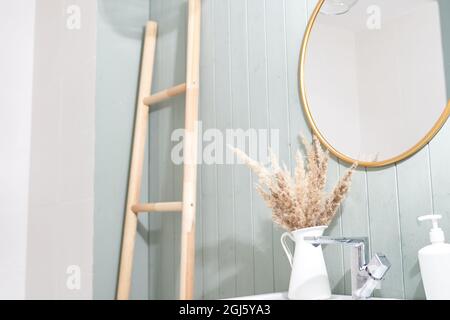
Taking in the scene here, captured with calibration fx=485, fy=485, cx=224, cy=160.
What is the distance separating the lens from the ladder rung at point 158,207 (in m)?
1.34

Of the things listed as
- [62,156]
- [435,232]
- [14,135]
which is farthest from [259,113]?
[14,135]

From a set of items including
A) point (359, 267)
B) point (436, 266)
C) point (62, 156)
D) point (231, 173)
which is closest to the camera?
point (436, 266)

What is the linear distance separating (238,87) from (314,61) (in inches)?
10.9

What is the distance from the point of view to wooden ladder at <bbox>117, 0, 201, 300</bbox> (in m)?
1.30

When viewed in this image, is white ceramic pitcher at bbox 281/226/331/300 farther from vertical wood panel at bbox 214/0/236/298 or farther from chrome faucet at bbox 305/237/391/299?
vertical wood panel at bbox 214/0/236/298

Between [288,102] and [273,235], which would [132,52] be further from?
[273,235]

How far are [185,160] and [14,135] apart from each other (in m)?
0.71

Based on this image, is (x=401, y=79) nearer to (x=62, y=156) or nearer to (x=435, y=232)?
(x=435, y=232)

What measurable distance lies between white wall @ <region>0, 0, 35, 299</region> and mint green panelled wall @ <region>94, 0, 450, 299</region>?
35cm

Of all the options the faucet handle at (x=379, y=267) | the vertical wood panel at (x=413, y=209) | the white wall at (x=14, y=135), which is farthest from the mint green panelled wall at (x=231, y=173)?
the white wall at (x=14, y=135)

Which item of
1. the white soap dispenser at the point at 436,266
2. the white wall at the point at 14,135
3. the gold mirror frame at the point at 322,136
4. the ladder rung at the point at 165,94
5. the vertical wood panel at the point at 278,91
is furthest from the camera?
the white wall at the point at 14,135

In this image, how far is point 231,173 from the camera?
4.32ft

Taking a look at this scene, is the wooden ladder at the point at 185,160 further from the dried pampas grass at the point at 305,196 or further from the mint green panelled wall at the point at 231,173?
the dried pampas grass at the point at 305,196

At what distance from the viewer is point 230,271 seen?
50.5 inches
